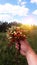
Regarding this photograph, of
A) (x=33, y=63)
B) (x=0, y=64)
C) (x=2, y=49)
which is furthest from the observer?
(x=2, y=49)

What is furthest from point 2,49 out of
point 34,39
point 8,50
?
point 34,39

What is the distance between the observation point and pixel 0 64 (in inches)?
103

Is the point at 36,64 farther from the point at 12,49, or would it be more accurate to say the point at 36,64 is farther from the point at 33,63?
the point at 12,49

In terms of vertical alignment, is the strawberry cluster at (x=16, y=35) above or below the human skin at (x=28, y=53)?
above

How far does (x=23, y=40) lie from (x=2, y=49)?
1803 mm

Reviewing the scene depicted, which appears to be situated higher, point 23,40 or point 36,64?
point 23,40

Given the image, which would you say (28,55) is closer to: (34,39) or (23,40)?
(23,40)

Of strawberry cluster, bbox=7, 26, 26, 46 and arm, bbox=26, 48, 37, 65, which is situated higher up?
strawberry cluster, bbox=7, 26, 26, 46

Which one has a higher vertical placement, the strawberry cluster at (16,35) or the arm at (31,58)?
the strawberry cluster at (16,35)

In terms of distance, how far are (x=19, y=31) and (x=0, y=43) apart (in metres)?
1.88

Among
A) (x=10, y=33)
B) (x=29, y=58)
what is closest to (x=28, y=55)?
(x=29, y=58)

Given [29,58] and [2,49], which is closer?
[29,58]

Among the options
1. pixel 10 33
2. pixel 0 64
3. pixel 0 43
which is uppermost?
pixel 10 33

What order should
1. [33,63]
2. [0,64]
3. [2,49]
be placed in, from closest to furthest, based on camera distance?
[33,63] → [0,64] → [2,49]
